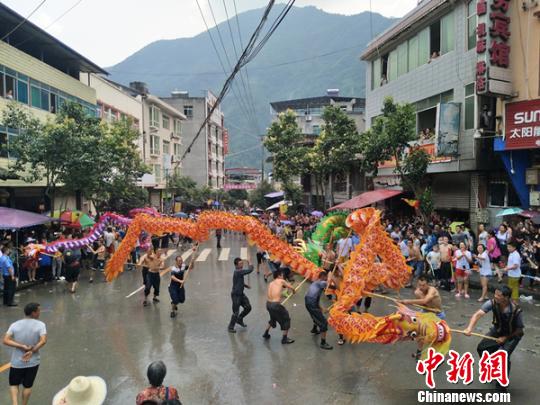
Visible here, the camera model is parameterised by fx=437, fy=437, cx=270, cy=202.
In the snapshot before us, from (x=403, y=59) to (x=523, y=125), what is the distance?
28.6ft

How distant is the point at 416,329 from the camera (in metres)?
6.10

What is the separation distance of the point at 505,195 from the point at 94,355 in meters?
14.2

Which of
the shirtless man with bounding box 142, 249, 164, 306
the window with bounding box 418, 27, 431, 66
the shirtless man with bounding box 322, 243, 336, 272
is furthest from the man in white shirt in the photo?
the window with bounding box 418, 27, 431, 66

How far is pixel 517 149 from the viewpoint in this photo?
13703 millimetres

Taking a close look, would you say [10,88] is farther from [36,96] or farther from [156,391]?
[156,391]

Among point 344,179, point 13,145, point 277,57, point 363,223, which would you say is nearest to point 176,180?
point 344,179

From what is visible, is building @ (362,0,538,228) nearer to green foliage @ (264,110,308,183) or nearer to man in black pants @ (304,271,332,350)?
green foliage @ (264,110,308,183)

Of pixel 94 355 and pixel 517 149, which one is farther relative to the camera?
pixel 517 149

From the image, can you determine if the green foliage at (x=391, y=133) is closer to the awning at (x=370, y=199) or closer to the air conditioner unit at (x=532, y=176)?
the awning at (x=370, y=199)

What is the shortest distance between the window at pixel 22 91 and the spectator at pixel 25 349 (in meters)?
17.6

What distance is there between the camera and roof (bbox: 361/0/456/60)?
58.6ft

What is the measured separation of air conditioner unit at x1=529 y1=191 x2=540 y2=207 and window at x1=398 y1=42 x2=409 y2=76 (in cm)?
894

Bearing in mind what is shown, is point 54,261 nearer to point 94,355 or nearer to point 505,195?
point 94,355

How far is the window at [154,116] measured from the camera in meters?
41.2
